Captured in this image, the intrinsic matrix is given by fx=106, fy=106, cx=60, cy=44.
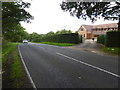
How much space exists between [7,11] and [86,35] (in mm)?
49017

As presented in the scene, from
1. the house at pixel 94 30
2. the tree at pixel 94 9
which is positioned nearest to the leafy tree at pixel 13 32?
the tree at pixel 94 9

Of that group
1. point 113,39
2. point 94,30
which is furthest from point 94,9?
point 94,30

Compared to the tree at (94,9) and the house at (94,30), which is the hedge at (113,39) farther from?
the house at (94,30)

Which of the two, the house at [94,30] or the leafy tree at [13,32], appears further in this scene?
the house at [94,30]

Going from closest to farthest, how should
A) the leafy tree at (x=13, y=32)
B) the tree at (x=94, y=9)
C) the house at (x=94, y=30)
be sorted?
the tree at (x=94, y=9) < the leafy tree at (x=13, y=32) < the house at (x=94, y=30)

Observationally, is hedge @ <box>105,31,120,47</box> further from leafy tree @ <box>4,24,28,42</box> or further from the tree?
leafy tree @ <box>4,24,28,42</box>

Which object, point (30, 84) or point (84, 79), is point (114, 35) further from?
point (30, 84)

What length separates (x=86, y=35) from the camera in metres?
59.6

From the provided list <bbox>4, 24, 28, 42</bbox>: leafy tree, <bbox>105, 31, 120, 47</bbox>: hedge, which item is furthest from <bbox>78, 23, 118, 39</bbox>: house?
<bbox>105, 31, 120, 47</bbox>: hedge

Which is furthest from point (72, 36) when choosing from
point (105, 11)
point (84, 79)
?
point (84, 79)

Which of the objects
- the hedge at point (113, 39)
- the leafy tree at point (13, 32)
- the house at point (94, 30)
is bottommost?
the hedge at point (113, 39)

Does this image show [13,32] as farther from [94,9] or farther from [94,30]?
[94,30]

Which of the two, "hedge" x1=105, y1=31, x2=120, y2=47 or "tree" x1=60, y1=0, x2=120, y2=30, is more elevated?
"tree" x1=60, y1=0, x2=120, y2=30

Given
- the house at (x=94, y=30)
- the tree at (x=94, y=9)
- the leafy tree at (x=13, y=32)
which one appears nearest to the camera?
the tree at (x=94, y=9)
